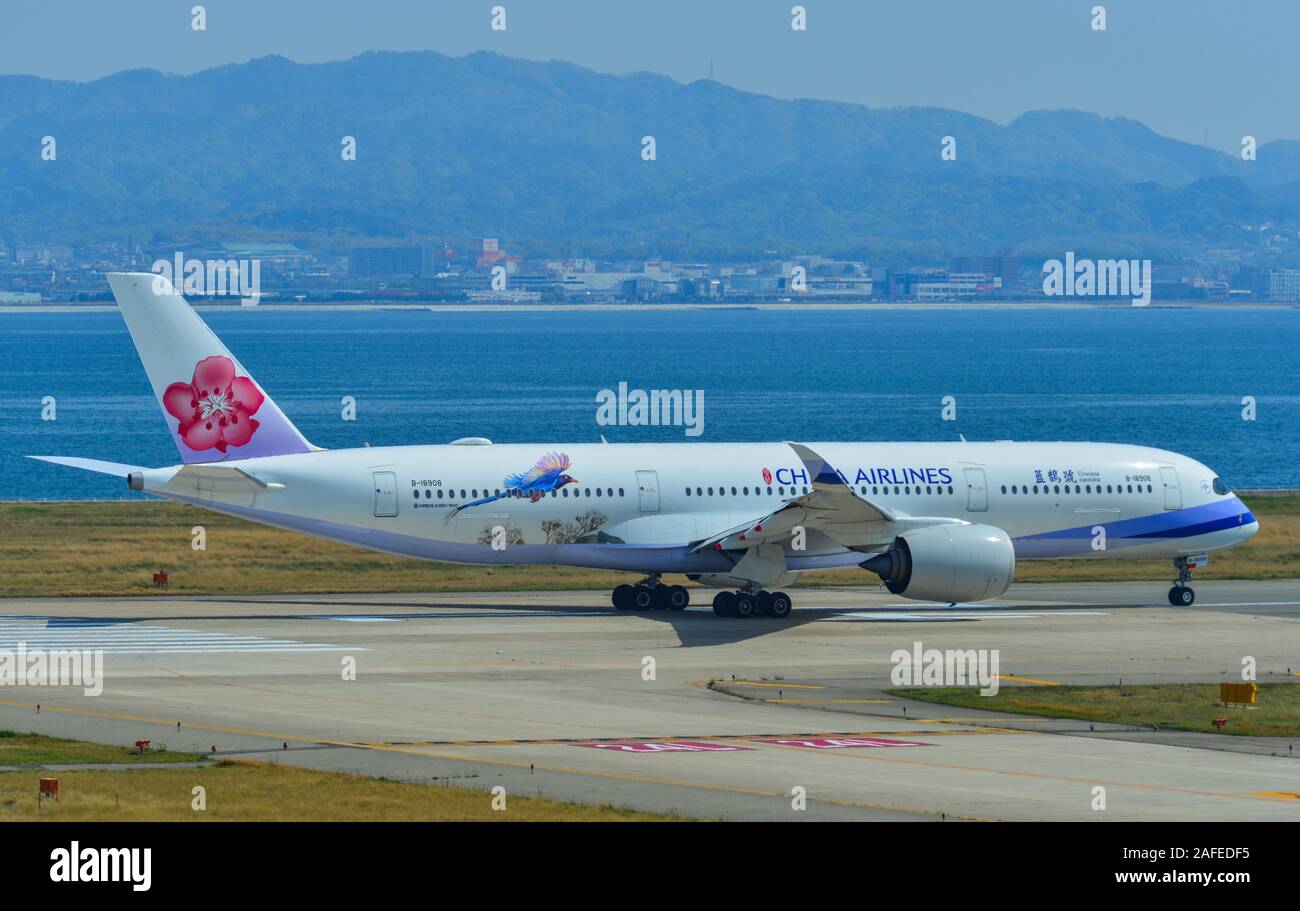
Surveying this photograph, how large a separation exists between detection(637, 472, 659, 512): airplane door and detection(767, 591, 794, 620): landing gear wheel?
3.86 metres

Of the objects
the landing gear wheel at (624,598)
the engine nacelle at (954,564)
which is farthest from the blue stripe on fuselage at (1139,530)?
the landing gear wheel at (624,598)

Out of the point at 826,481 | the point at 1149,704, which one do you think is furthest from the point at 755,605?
the point at 1149,704

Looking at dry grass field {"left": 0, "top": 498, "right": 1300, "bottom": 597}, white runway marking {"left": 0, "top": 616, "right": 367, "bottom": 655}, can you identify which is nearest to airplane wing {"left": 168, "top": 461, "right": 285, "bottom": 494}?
white runway marking {"left": 0, "top": 616, "right": 367, "bottom": 655}

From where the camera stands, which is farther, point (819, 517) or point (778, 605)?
point (778, 605)

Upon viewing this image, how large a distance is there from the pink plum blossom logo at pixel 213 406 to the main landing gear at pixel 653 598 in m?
10.7

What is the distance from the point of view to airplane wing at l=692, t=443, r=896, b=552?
46688 mm

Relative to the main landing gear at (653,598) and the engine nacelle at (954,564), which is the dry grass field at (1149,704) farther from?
the main landing gear at (653,598)

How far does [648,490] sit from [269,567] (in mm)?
15365

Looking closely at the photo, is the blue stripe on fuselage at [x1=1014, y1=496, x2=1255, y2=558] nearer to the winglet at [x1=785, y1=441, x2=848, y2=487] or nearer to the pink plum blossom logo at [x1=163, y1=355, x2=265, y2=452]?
the winglet at [x1=785, y1=441, x2=848, y2=487]

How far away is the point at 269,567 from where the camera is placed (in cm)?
5956

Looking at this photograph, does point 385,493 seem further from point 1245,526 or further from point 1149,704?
point 1245,526

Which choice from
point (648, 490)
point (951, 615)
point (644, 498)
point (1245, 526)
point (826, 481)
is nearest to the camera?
point (826, 481)

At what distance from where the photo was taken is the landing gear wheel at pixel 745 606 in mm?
49188

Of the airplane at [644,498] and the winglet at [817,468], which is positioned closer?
the winglet at [817,468]
